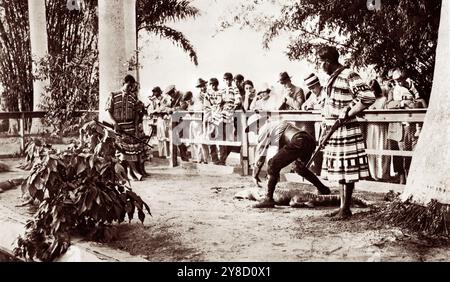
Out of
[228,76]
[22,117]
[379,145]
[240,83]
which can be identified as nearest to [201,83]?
[228,76]

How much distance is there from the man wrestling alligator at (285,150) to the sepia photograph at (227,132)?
14 mm

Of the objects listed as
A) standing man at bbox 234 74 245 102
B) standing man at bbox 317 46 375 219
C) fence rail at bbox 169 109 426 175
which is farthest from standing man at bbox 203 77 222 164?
standing man at bbox 317 46 375 219

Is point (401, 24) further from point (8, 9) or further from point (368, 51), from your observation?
point (8, 9)

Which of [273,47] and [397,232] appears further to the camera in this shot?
[273,47]

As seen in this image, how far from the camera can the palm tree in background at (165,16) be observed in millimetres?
5273

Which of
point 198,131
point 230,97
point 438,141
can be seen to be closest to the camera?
point 438,141

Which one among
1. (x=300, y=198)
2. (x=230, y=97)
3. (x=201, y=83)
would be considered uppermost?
(x=201, y=83)

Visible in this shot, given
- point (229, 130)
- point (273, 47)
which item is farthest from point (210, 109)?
point (273, 47)

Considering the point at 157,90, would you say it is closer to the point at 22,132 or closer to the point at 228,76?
the point at 228,76

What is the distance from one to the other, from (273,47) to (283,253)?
7.57 feet

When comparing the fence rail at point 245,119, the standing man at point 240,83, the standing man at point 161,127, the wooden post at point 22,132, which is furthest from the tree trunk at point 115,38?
the wooden post at point 22,132

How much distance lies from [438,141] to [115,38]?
379cm

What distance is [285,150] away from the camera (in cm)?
519
